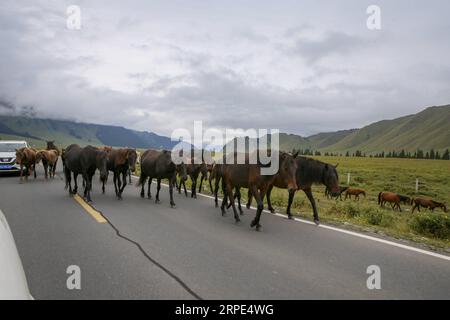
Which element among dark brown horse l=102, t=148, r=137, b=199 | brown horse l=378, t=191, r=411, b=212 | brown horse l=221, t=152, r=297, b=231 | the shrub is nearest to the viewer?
brown horse l=221, t=152, r=297, b=231

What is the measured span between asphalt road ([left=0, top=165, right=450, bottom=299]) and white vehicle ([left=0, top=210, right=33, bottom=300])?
201 cm

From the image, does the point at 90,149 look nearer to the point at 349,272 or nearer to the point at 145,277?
the point at 145,277

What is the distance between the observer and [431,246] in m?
6.49

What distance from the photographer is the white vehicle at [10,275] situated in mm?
1908

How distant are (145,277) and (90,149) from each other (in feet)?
29.4

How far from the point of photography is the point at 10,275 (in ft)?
6.69

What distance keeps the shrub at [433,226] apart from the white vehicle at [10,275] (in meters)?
9.41

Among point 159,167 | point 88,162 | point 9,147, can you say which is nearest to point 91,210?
point 88,162

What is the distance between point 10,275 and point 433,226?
385 inches

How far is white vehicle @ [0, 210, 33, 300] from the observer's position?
1.91 meters

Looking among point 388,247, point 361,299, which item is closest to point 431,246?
point 388,247

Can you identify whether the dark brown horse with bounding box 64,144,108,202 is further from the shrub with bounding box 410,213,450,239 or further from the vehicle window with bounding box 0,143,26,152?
the vehicle window with bounding box 0,143,26,152

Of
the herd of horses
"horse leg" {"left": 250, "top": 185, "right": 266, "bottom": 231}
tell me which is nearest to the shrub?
the herd of horses

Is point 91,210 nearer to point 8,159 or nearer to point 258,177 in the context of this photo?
point 258,177
